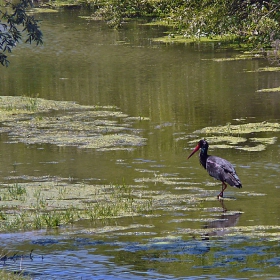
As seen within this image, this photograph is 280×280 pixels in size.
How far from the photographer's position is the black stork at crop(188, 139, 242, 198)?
530 inches

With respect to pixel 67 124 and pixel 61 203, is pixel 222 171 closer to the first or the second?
pixel 61 203

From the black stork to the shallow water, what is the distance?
275 mm

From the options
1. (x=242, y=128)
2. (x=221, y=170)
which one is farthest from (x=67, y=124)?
(x=221, y=170)

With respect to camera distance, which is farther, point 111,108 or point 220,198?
point 111,108

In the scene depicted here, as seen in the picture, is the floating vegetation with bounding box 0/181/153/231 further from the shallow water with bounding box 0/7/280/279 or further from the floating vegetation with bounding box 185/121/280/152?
the floating vegetation with bounding box 185/121/280/152

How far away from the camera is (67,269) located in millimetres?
9305

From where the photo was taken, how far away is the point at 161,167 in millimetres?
16172

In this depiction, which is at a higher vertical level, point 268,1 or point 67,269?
point 268,1

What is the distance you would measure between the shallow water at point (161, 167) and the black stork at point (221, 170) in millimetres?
275

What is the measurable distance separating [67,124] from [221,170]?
778 cm

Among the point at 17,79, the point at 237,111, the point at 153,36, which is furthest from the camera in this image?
the point at 153,36

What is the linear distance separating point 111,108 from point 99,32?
66.6 feet

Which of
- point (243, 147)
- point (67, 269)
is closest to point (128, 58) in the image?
point (243, 147)

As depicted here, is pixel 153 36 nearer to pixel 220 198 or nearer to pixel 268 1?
pixel 268 1
